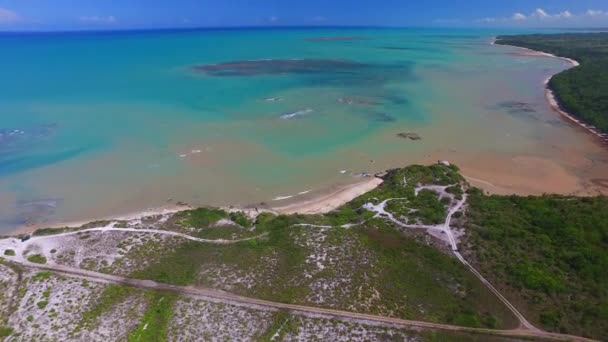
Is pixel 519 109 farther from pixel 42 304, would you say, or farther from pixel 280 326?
pixel 42 304

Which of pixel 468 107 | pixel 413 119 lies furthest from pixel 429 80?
pixel 413 119

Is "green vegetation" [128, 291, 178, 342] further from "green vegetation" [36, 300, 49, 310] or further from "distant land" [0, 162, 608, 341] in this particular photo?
"green vegetation" [36, 300, 49, 310]

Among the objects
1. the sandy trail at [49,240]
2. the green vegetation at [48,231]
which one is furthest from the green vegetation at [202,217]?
the green vegetation at [48,231]

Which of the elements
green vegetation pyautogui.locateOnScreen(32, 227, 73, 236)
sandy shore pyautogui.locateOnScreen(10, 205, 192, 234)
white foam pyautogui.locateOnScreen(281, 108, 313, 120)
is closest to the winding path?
green vegetation pyautogui.locateOnScreen(32, 227, 73, 236)

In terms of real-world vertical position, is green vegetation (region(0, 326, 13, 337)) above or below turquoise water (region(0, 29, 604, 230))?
below

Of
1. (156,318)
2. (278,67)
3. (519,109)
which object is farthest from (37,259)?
(278,67)

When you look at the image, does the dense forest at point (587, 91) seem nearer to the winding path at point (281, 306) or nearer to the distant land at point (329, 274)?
the distant land at point (329, 274)

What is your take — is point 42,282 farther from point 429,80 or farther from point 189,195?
point 429,80
